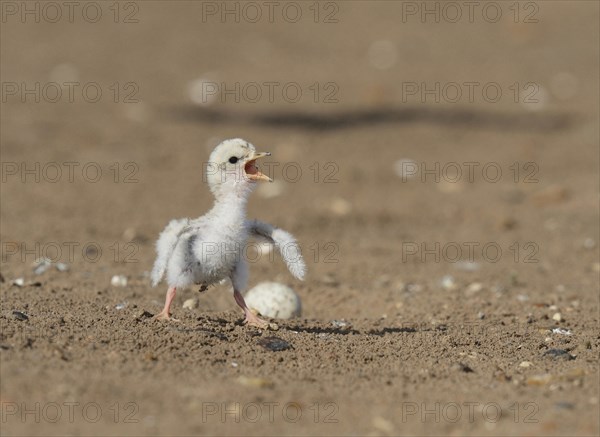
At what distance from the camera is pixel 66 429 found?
4340 mm

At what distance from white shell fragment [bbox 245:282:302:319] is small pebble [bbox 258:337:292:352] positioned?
1.32m

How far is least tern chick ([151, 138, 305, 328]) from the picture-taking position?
19.3 feet

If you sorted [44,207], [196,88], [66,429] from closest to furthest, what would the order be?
[66,429] → [44,207] → [196,88]

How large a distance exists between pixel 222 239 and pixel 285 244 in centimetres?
39

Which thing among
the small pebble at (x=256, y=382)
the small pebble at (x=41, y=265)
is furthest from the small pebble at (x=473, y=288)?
the small pebble at (x=256, y=382)

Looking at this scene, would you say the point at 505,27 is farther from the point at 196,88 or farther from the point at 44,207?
the point at 44,207

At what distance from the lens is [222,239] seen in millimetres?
5914

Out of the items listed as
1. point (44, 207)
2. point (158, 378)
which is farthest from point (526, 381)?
point (44, 207)

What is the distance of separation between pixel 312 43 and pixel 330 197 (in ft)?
26.5

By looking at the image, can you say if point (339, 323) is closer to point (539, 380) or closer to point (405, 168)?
point (539, 380)

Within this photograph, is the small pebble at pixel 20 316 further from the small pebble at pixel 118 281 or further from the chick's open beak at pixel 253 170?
the small pebble at pixel 118 281

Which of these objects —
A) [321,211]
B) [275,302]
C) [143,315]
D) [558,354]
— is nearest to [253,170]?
[143,315]

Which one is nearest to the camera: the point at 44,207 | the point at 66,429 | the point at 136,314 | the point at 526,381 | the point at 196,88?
the point at 66,429

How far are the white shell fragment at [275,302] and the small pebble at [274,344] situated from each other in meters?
1.32
